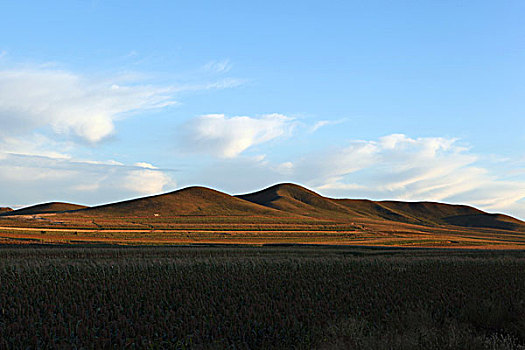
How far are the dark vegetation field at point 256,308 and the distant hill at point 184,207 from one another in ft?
423

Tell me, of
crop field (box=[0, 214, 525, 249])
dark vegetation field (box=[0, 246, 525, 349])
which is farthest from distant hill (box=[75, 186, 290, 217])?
dark vegetation field (box=[0, 246, 525, 349])

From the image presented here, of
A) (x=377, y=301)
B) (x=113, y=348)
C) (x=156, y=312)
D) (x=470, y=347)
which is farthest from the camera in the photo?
(x=377, y=301)

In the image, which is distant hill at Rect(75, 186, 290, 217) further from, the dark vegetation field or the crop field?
the dark vegetation field

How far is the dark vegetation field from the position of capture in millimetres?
11375

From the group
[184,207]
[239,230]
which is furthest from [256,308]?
[184,207]

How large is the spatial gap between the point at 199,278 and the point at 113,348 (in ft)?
29.1

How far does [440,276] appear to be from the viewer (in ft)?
72.7

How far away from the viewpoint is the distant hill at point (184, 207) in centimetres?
14950

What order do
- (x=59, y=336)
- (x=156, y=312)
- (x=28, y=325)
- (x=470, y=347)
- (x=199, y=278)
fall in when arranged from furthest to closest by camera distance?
(x=199, y=278)
(x=156, y=312)
(x=28, y=325)
(x=59, y=336)
(x=470, y=347)

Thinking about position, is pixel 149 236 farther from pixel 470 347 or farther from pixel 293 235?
pixel 470 347

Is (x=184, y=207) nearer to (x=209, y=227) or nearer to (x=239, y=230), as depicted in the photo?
(x=209, y=227)

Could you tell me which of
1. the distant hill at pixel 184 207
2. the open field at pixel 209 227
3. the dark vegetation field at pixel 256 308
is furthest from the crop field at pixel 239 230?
the dark vegetation field at pixel 256 308

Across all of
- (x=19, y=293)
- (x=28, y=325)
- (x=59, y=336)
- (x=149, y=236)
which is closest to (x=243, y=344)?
(x=59, y=336)

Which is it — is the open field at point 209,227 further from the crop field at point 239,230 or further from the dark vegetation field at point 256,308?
the dark vegetation field at point 256,308
